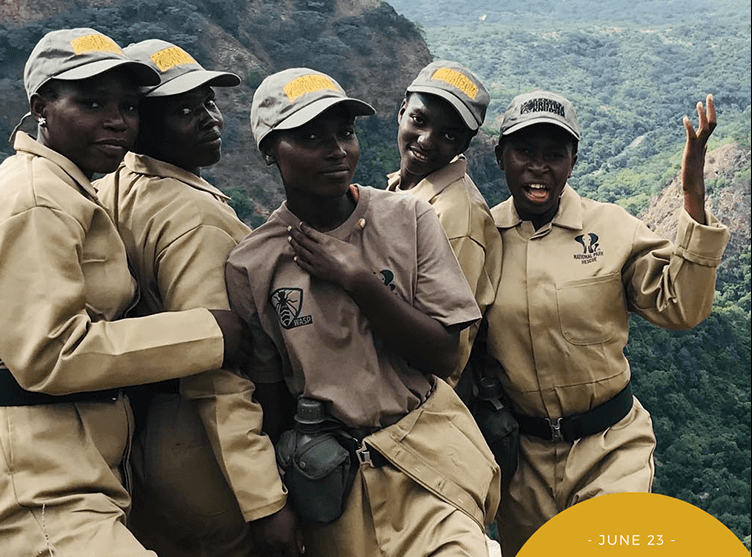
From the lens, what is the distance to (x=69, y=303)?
234 centimetres

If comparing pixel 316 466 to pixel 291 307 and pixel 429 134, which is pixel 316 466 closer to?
pixel 291 307

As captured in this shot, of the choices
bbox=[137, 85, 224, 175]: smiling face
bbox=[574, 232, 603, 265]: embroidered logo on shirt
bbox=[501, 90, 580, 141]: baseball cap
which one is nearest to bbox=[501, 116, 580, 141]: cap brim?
bbox=[501, 90, 580, 141]: baseball cap

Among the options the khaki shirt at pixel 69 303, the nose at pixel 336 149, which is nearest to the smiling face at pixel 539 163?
the nose at pixel 336 149

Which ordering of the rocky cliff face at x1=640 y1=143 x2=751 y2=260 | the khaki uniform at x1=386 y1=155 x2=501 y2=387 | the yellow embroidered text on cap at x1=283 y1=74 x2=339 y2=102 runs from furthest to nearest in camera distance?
the rocky cliff face at x1=640 y1=143 x2=751 y2=260
the khaki uniform at x1=386 y1=155 x2=501 y2=387
the yellow embroidered text on cap at x1=283 y1=74 x2=339 y2=102

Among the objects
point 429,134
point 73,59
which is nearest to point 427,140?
point 429,134

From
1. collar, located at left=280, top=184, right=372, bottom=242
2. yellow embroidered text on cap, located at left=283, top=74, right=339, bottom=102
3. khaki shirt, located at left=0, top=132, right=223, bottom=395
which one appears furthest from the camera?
collar, located at left=280, top=184, right=372, bottom=242

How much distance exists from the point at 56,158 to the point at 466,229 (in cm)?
134

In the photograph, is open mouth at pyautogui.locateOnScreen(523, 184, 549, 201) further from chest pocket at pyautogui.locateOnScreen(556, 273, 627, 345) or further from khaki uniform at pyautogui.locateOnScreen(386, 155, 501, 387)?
chest pocket at pyautogui.locateOnScreen(556, 273, 627, 345)

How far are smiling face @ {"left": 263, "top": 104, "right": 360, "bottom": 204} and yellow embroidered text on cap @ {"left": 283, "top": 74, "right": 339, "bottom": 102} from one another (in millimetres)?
80

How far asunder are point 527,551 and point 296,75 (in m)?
1.68

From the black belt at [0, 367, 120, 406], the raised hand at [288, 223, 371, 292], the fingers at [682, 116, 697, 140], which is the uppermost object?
the fingers at [682, 116, 697, 140]

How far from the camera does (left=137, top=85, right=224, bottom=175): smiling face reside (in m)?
2.84

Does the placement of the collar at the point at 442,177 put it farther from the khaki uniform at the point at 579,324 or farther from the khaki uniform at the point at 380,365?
the khaki uniform at the point at 380,365

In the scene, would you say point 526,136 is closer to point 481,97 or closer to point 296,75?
point 481,97
